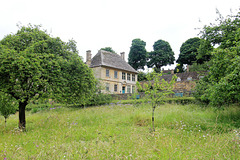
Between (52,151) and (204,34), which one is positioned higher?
(204,34)

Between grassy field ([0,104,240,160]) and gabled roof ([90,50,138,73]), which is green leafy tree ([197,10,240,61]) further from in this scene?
gabled roof ([90,50,138,73])

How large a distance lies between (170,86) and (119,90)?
27669mm

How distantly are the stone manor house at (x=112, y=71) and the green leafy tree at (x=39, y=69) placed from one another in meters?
20.7

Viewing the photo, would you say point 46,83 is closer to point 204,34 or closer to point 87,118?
point 87,118

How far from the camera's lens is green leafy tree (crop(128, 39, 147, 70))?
53.8 meters

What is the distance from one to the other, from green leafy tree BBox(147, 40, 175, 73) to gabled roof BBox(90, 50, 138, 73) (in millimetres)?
17904

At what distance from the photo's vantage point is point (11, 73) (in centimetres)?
791

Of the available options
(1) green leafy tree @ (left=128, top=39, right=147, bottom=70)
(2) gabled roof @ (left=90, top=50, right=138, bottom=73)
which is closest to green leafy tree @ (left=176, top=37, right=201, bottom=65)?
(1) green leafy tree @ (left=128, top=39, right=147, bottom=70)

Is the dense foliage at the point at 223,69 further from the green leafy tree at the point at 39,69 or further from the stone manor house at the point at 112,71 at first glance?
the stone manor house at the point at 112,71

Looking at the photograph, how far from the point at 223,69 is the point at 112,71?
2592cm

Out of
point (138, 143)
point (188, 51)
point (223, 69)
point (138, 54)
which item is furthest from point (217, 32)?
point (138, 54)

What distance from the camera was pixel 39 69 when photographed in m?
8.41

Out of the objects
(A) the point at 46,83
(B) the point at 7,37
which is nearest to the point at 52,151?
(A) the point at 46,83

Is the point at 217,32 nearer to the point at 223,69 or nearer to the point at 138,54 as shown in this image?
the point at 223,69
